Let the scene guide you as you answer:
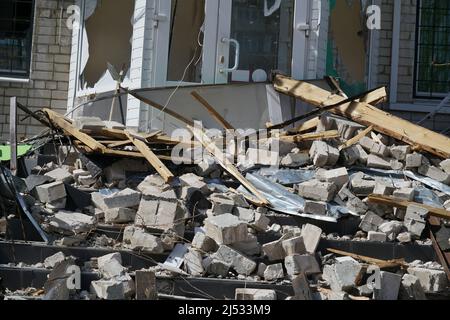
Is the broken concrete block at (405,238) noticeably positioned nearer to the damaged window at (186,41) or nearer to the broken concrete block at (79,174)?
the broken concrete block at (79,174)

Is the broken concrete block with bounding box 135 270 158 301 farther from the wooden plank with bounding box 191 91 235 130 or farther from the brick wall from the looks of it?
the brick wall

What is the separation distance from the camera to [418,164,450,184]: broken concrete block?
938 cm

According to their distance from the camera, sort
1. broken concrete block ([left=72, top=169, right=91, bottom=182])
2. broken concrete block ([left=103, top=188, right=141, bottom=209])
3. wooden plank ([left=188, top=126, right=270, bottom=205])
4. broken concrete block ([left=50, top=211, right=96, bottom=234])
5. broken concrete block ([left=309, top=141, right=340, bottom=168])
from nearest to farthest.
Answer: broken concrete block ([left=50, top=211, right=96, bottom=234])
broken concrete block ([left=103, top=188, right=141, bottom=209])
wooden plank ([left=188, top=126, right=270, bottom=205])
broken concrete block ([left=72, top=169, right=91, bottom=182])
broken concrete block ([left=309, top=141, right=340, bottom=168])

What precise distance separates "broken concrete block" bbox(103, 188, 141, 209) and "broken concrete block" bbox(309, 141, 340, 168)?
207cm

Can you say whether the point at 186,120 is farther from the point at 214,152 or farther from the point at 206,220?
the point at 206,220

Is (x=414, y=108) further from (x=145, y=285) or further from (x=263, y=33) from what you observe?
(x=145, y=285)

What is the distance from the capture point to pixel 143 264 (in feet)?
25.5

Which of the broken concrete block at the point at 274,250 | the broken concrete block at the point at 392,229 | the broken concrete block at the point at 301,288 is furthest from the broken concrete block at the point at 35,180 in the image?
the broken concrete block at the point at 392,229

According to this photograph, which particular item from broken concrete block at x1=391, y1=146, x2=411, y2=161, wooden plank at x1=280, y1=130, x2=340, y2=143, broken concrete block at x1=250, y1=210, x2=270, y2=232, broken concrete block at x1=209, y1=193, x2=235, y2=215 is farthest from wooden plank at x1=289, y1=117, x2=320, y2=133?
broken concrete block at x1=250, y1=210, x2=270, y2=232

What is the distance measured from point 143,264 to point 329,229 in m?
1.93

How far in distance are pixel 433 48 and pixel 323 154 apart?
4.90m

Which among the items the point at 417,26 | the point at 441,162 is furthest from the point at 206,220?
the point at 417,26

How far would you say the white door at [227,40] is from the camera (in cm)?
1088

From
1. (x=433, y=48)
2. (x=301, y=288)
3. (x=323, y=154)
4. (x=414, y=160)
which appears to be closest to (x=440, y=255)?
(x=301, y=288)
